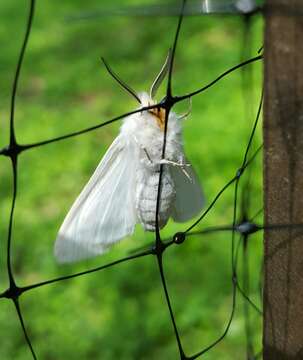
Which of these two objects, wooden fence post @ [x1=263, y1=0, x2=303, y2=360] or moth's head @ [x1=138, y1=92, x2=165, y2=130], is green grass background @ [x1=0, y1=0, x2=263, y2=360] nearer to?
moth's head @ [x1=138, y1=92, x2=165, y2=130]

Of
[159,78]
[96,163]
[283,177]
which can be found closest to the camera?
[283,177]

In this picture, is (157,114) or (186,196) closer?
(157,114)

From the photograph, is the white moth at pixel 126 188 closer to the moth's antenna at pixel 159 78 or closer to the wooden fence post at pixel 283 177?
the moth's antenna at pixel 159 78

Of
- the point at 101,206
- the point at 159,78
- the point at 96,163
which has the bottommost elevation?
the point at 101,206

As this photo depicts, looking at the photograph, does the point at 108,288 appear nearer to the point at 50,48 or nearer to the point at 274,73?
the point at 274,73

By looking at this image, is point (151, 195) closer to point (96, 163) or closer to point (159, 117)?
point (159, 117)

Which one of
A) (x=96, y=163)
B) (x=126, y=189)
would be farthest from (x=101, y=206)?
(x=96, y=163)

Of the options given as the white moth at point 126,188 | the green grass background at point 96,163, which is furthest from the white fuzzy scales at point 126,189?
the green grass background at point 96,163
